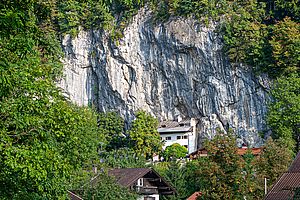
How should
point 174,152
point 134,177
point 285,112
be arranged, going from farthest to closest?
point 174,152
point 285,112
point 134,177

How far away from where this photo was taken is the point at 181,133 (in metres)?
63.9

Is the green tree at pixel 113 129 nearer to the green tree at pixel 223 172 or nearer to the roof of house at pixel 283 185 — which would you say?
the green tree at pixel 223 172

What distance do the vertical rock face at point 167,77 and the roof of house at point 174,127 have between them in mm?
936

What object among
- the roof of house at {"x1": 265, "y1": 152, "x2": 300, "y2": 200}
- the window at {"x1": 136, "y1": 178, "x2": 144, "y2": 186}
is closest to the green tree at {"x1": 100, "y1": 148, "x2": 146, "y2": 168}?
the window at {"x1": 136, "y1": 178, "x2": 144, "y2": 186}

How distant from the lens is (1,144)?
375 inches

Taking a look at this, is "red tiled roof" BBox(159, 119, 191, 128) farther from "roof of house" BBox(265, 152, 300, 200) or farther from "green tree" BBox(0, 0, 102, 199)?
"green tree" BBox(0, 0, 102, 199)

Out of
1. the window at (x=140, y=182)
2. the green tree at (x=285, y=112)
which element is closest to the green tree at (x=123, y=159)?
the green tree at (x=285, y=112)

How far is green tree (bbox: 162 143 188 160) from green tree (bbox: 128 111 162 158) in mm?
1039

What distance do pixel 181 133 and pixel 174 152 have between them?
4014 millimetres

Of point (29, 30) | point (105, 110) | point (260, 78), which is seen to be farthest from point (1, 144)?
point (105, 110)

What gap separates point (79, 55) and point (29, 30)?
61.1 metres

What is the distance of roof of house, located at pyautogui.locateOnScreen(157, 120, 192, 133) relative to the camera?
63.5m

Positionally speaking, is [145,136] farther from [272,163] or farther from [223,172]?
[223,172]

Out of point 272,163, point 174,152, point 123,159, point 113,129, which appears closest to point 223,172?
point 272,163
